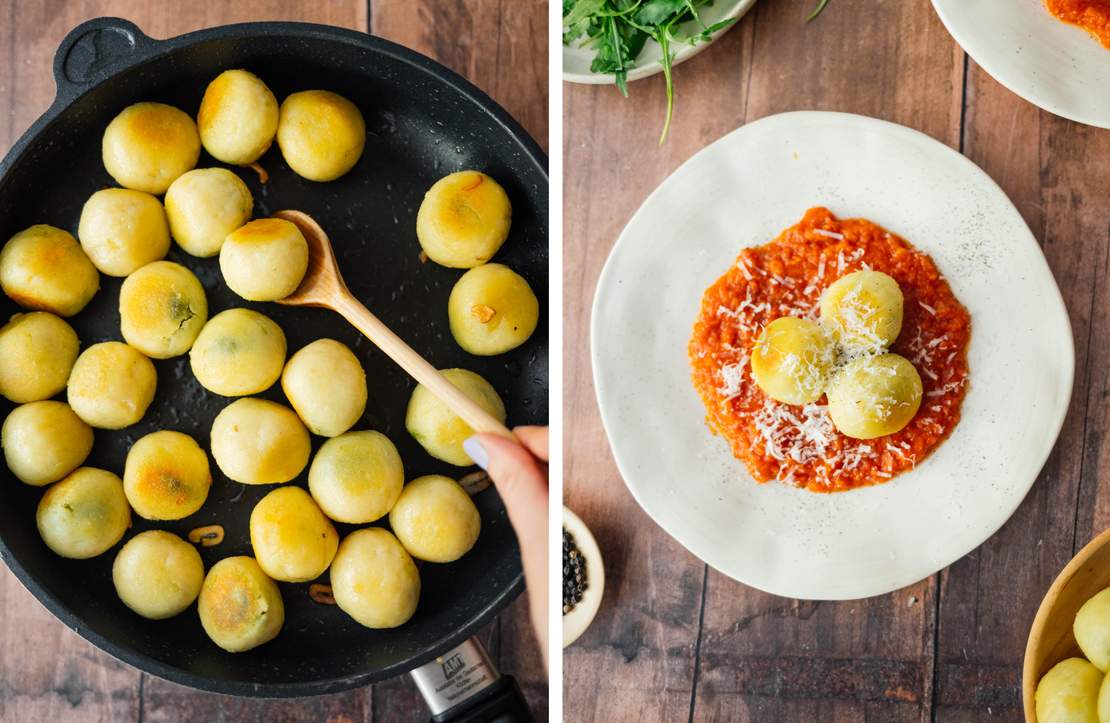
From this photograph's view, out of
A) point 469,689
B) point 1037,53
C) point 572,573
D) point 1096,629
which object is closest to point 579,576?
point 572,573

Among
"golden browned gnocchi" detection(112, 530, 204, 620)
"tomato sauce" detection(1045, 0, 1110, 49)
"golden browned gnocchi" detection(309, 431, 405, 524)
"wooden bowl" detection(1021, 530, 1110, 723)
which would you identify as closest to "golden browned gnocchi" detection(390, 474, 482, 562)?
"golden browned gnocchi" detection(309, 431, 405, 524)

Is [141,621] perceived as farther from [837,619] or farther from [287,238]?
[837,619]

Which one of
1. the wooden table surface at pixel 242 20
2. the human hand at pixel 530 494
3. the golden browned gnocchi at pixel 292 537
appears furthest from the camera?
the golden browned gnocchi at pixel 292 537

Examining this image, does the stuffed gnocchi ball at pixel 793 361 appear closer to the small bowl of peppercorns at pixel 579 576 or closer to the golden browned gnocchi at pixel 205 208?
the small bowl of peppercorns at pixel 579 576

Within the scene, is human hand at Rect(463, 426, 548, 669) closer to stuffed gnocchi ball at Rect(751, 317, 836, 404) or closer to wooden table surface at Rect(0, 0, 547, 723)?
wooden table surface at Rect(0, 0, 547, 723)

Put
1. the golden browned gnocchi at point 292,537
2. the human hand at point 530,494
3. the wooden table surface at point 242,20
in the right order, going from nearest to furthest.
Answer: the human hand at point 530,494, the wooden table surface at point 242,20, the golden browned gnocchi at point 292,537

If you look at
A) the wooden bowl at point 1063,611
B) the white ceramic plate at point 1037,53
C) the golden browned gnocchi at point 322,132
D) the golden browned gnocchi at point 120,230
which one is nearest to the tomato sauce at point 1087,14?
the white ceramic plate at point 1037,53

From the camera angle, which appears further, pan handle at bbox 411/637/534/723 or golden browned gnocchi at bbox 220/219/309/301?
golden browned gnocchi at bbox 220/219/309/301
